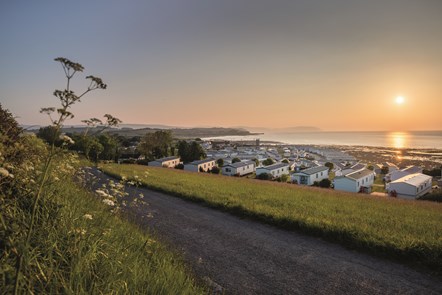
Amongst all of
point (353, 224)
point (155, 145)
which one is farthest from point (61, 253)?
point (155, 145)

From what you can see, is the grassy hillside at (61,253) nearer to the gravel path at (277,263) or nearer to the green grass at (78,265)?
the green grass at (78,265)

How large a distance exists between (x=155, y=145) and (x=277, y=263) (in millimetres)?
67775

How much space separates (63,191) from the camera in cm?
599

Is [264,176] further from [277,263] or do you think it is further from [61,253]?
[61,253]

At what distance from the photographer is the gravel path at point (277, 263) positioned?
18.4 ft

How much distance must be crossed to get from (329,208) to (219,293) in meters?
8.28

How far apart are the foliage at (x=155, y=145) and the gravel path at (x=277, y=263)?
209 feet

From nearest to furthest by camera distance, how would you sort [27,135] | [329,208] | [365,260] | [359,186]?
[27,135] < [365,260] < [329,208] < [359,186]

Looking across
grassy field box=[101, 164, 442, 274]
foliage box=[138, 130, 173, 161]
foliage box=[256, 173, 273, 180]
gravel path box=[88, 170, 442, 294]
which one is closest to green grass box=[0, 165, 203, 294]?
gravel path box=[88, 170, 442, 294]

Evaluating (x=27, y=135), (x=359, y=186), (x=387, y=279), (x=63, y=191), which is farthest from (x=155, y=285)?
(x=359, y=186)

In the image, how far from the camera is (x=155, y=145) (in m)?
71.6

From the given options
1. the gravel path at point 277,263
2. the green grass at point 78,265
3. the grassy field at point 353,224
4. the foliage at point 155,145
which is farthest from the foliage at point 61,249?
the foliage at point 155,145

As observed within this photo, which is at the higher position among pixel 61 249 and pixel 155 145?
pixel 61 249

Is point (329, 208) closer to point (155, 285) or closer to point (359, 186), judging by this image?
point (155, 285)
